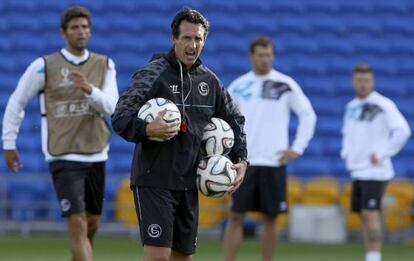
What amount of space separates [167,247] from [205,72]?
122 cm

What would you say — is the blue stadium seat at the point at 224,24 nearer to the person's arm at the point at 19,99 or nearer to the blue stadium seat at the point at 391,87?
the blue stadium seat at the point at 391,87

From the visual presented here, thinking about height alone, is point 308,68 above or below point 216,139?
above

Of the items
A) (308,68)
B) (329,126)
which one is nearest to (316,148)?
(329,126)

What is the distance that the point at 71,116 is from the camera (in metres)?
9.59

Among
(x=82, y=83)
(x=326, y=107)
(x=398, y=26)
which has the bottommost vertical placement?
(x=326, y=107)

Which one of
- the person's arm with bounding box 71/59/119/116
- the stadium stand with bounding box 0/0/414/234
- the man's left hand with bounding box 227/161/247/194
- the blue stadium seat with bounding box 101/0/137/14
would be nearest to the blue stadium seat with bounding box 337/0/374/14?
the stadium stand with bounding box 0/0/414/234

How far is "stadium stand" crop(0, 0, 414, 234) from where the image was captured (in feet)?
60.5

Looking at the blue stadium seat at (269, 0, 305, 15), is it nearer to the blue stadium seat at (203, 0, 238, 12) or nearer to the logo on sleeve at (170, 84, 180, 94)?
the blue stadium seat at (203, 0, 238, 12)

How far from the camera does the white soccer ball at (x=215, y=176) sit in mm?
7336

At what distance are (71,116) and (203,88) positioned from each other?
238 centimetres

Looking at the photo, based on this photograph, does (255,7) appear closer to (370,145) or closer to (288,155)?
(370,145)

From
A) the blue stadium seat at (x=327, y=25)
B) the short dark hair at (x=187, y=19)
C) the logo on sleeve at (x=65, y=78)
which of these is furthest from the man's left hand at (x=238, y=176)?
the blue stadium seat at (x=327, y=25)

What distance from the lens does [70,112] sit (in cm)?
959

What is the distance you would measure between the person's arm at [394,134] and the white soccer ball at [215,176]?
5.42m
